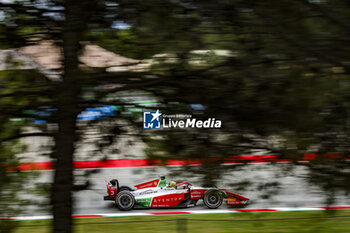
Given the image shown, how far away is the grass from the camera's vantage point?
3406 mm

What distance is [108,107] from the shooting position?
10.8ft

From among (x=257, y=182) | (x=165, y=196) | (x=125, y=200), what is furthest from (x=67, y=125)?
(x=125, y=200)

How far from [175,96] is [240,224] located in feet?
8.55

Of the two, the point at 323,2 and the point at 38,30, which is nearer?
the point at 323,2

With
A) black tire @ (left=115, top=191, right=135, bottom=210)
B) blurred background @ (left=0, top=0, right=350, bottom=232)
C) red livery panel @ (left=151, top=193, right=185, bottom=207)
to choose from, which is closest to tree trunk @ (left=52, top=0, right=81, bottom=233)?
blurred background @ (left=0, top=0, right=350, bottom=232)

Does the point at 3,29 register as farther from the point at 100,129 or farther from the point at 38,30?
the point at 100,129

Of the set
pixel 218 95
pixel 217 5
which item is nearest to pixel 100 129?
pixel 218 95

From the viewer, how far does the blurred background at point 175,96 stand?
2.67 metres

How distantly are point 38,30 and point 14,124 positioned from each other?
0.86m

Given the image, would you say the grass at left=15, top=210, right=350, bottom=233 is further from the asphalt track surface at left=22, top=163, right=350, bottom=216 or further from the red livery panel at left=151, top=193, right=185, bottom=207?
the red livery panel at left=151, top=193, right=185, bottom=207

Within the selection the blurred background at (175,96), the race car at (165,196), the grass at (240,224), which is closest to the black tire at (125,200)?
the race car at (165,196)

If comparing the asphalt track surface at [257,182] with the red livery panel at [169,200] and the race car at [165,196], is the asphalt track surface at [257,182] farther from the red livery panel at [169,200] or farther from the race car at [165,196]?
the red livery panel at [169,200]

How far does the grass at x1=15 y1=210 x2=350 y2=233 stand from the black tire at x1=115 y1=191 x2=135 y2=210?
6.75 feet

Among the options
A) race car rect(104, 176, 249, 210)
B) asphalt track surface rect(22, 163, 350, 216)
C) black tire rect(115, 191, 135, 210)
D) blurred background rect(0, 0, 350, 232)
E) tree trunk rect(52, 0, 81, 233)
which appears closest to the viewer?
blurred background rect(0, 0, 350, 232)
